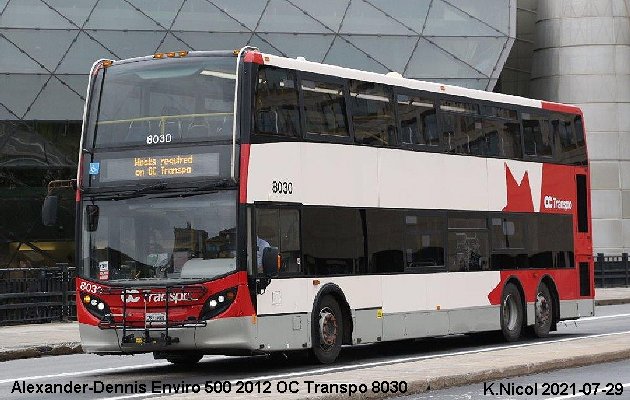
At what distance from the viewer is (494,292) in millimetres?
24844

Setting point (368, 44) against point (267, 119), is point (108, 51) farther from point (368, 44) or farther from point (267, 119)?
point (267, 119)

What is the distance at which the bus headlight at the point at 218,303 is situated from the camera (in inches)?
725

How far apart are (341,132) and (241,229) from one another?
9.88 feet

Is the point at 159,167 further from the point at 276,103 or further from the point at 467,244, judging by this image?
the point at 467,244

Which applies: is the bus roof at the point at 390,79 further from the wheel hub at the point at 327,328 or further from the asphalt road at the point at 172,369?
the asphalt road at the point at 172,369

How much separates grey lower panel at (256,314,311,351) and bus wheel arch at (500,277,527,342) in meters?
6.23

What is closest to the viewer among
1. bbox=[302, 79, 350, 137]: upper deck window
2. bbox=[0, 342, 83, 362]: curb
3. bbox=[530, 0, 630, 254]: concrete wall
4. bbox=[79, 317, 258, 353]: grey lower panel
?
bbox=[79, 317, 258, 353]: grey lower panel

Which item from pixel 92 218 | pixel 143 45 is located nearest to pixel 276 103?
pixel 92 218

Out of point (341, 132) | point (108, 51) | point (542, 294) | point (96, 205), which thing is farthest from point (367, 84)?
point (108, 51)

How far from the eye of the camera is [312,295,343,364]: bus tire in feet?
65.8

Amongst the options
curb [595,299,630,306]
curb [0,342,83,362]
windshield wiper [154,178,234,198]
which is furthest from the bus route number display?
curb [595,299,630,306]

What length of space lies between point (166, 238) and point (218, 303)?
1106mm

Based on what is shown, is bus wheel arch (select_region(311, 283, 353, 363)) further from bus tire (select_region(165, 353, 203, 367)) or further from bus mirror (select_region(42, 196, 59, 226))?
bus mirror (select_region(42, 196, 59, 226))

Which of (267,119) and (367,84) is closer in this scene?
(267,119)
